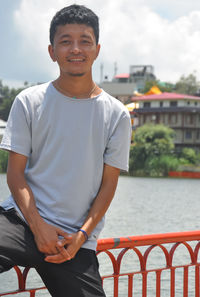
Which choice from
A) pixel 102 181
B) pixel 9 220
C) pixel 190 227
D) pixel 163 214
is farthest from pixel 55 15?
pixel 163 214

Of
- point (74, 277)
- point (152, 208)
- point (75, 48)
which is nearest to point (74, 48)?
point (75, 48)

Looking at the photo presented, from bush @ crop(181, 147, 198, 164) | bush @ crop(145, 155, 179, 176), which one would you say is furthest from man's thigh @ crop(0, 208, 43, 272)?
bush @ crop(181, 147, 198, 164)

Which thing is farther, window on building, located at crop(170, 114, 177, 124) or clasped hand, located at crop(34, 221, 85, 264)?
window on building, located at crop(170, 114, 177, 124)

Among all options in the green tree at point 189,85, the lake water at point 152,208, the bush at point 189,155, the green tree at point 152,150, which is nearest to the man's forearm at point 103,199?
the lake water at point 152,208

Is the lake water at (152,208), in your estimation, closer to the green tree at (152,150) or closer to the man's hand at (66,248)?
the green tree at (152,150)

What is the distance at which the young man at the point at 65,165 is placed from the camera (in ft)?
6.23

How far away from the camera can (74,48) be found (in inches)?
79.4

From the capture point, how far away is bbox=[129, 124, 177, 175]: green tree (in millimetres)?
54188

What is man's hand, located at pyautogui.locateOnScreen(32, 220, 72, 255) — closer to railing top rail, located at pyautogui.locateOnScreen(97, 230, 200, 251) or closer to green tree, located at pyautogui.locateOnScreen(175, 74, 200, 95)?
railing top rail, located at pyautogui.locateOnScreen(97, 230, 200, 251)

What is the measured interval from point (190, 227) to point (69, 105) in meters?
31.6

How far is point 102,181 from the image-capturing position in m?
2.07

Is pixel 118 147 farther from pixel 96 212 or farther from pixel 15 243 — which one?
pixel 15 243

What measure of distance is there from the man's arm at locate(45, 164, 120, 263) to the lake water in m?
12.4

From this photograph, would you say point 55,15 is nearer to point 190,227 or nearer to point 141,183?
point 190,227
